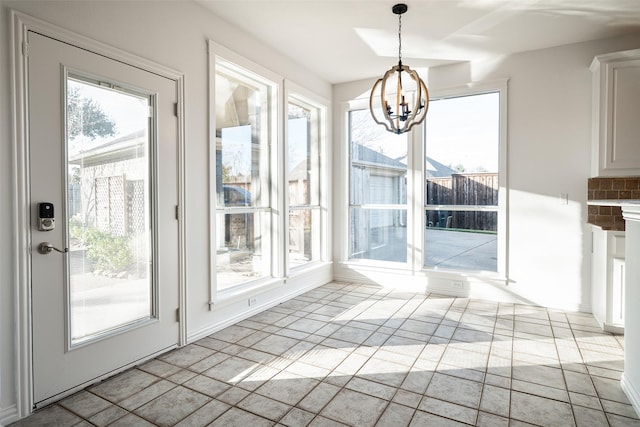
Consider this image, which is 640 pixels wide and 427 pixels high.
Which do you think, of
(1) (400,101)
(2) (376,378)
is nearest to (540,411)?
(2) (376,378)

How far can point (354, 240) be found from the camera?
5.46 meters

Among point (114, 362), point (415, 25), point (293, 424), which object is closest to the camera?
point (293, 424)

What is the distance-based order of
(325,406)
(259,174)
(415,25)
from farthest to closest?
(259,174) < (415,25) < (325,406)

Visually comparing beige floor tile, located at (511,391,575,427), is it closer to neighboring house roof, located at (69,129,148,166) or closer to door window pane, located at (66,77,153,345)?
door window pane, located at (66,77,153,345)

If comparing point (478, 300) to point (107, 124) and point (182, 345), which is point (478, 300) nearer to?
point (182, 345)

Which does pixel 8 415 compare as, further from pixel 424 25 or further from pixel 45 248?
pixel 424 25

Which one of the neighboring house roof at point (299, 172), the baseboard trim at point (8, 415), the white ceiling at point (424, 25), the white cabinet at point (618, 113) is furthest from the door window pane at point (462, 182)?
the baseboard trim at point (8, 415)

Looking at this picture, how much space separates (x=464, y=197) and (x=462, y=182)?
0.63ft

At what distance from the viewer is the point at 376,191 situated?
206 inches

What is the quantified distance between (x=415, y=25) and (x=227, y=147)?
7.11ft

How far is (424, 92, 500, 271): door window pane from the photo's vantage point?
446 centimetres

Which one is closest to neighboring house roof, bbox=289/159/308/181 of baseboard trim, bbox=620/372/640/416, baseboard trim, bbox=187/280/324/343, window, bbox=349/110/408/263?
window, bbox=349/110/408/263

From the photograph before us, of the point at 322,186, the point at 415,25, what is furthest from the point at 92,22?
the point at 322,186

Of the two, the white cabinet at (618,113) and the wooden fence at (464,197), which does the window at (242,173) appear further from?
the white cabinet at (618,113)
